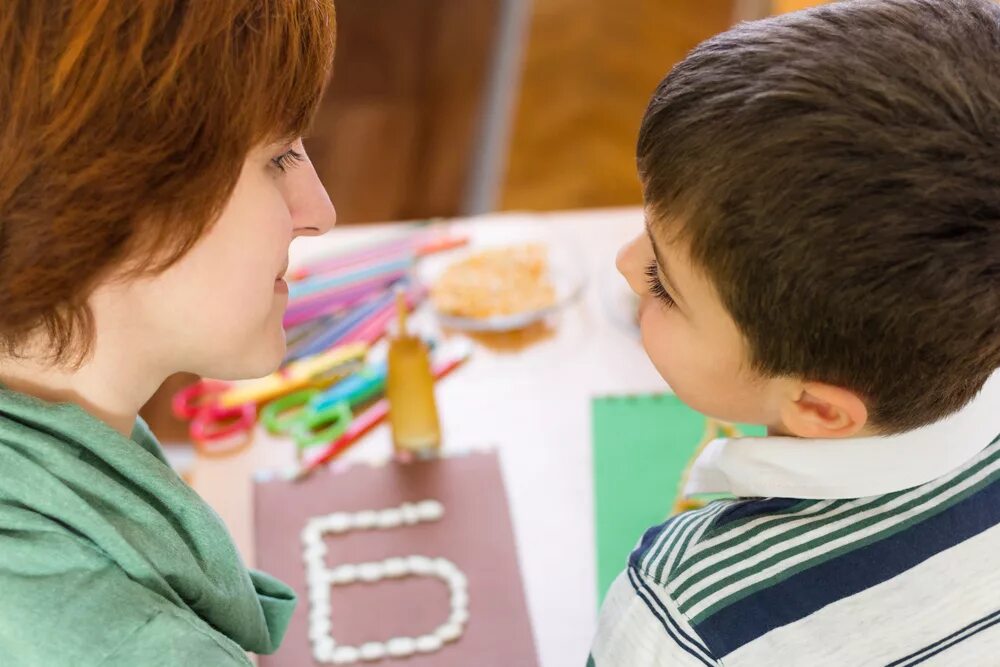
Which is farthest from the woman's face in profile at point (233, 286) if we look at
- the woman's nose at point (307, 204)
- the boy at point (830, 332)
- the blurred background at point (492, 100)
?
the blurred background at point (492, 100)

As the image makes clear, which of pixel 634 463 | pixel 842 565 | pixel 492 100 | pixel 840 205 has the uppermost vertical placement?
pixel 840 205

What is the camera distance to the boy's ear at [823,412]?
2.24 ft

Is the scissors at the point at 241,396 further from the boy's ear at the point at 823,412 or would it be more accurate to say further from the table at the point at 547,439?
the boy's ear at the point at 823,412

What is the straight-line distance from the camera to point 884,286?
61cm

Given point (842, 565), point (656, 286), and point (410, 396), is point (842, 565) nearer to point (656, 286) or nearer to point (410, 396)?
point (656, 286)

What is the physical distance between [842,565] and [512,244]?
0.70 metres

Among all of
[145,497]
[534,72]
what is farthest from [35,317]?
[534,72]

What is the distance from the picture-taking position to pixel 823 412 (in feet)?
2.31

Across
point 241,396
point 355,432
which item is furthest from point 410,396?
point 241,396

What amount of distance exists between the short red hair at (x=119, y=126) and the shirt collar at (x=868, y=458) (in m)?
0.38

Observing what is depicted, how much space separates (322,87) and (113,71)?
0.16 m

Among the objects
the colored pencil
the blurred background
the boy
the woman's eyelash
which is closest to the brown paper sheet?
the colored pencil

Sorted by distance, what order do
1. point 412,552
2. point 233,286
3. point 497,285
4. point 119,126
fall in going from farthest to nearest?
point 497,285 < point 412,552 < point 233,286 < point 119,126

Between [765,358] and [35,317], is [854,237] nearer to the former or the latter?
[765,358]
